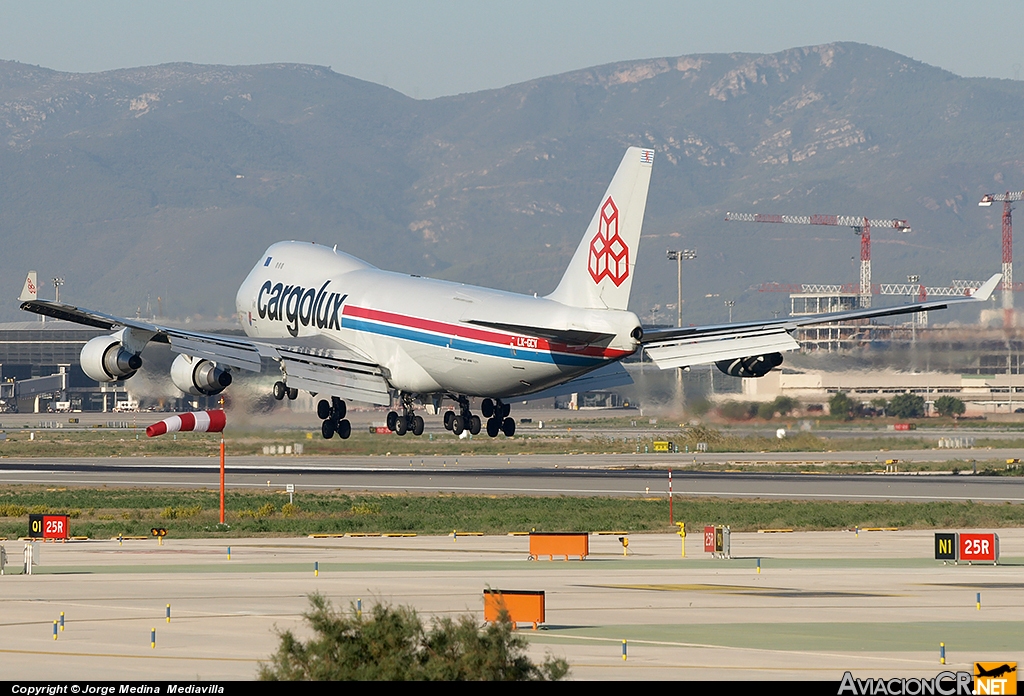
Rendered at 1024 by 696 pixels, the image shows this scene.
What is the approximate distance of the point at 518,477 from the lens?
84562 millimetres

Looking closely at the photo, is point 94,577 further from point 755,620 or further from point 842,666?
point 842,666

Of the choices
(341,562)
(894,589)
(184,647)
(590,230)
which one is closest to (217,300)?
(590,230)

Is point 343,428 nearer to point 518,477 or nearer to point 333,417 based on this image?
point 333,417

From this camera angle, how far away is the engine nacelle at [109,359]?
7112 centimetres

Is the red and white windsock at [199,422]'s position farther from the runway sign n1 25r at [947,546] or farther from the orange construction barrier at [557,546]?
the runway sign n1 25r at [947,546]

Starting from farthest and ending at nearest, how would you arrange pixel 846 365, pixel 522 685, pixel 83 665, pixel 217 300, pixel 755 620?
pixel 846 365 → pixel 217 300 → pixel 755 620 → pixel 83 665 → pixel 522 685

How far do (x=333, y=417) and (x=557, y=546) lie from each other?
27304 mm

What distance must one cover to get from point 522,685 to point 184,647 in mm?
8420

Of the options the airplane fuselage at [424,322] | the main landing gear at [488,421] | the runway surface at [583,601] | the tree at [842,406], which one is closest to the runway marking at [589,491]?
the main landing gear at [488,421]

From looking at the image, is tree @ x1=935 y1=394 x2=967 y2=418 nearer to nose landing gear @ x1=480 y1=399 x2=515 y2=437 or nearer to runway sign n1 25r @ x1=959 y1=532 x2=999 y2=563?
nose landing gear @ x1=480 y1=399 x2=515 y2=437

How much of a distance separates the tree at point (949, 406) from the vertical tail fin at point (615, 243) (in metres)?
69.7

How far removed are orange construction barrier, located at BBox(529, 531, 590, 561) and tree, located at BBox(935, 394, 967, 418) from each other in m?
81.1

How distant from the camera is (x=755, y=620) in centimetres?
3341

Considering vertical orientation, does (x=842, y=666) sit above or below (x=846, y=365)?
below
